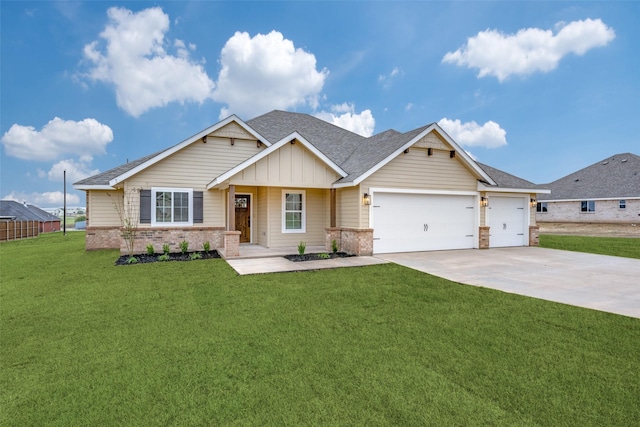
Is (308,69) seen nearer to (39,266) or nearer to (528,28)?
(528,28)

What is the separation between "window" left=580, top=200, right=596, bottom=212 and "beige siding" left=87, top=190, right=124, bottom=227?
36.8 metres

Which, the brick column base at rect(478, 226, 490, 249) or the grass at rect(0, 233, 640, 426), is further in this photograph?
the brick column base at rect(478, 226, 490, 249)

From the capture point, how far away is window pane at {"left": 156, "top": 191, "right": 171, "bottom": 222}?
1180cm

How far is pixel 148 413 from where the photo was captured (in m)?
2.54

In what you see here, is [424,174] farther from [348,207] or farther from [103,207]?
[103,207]

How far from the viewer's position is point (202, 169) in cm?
1242

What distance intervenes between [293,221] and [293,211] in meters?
0.43

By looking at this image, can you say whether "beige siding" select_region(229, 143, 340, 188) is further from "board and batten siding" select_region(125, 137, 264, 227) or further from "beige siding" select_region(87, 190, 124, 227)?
"beige siding" select_region(87, 190, 124, 227)

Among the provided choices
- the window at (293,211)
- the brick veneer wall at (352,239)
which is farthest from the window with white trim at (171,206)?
the brick veneer wall at (352,239)

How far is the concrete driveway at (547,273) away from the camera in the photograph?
5793mm

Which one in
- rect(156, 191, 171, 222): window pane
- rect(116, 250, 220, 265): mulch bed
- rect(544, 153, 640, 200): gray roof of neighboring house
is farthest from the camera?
rect(544, 153, 640, 200): gray roof of neighboring house

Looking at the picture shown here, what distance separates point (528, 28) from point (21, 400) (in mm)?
21936

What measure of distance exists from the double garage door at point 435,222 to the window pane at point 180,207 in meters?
7.36

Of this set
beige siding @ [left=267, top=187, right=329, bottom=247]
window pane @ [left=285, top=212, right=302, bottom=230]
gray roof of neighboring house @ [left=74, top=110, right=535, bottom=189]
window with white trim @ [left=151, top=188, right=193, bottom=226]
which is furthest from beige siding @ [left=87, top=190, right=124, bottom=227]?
window pane @ [left=285, top=212, right=302, bottom=230]
